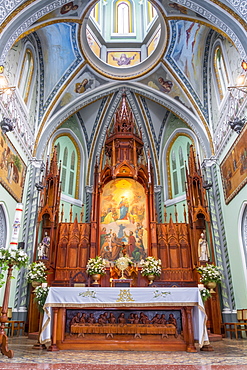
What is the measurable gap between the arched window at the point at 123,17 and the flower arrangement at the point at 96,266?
1556 centimetres

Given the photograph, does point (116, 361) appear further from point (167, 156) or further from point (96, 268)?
point (167, 156)

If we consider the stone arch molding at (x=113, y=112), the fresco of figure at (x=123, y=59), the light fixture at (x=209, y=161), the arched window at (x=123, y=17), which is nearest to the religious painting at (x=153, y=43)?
the fresco of figure at (x=123, y=59)

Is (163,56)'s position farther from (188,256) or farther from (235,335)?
(235,335)

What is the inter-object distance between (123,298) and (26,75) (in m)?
12.3

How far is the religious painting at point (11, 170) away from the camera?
11406mm

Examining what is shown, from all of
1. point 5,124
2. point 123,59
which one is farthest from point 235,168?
point 123,59

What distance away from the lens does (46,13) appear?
1127cm

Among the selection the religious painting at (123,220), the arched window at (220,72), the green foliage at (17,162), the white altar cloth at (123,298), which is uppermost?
the arched window at (220,72)

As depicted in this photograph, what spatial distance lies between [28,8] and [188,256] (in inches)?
484

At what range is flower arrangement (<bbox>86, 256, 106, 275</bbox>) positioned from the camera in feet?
41.8

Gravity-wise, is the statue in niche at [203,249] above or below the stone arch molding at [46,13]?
below

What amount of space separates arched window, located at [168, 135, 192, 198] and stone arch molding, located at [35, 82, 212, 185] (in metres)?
1.32

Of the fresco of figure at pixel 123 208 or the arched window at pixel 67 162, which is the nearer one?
the fresco of figure at pixel 123 208

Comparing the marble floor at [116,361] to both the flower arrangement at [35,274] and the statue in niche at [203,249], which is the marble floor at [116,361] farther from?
the statue in niche at [203,249]
